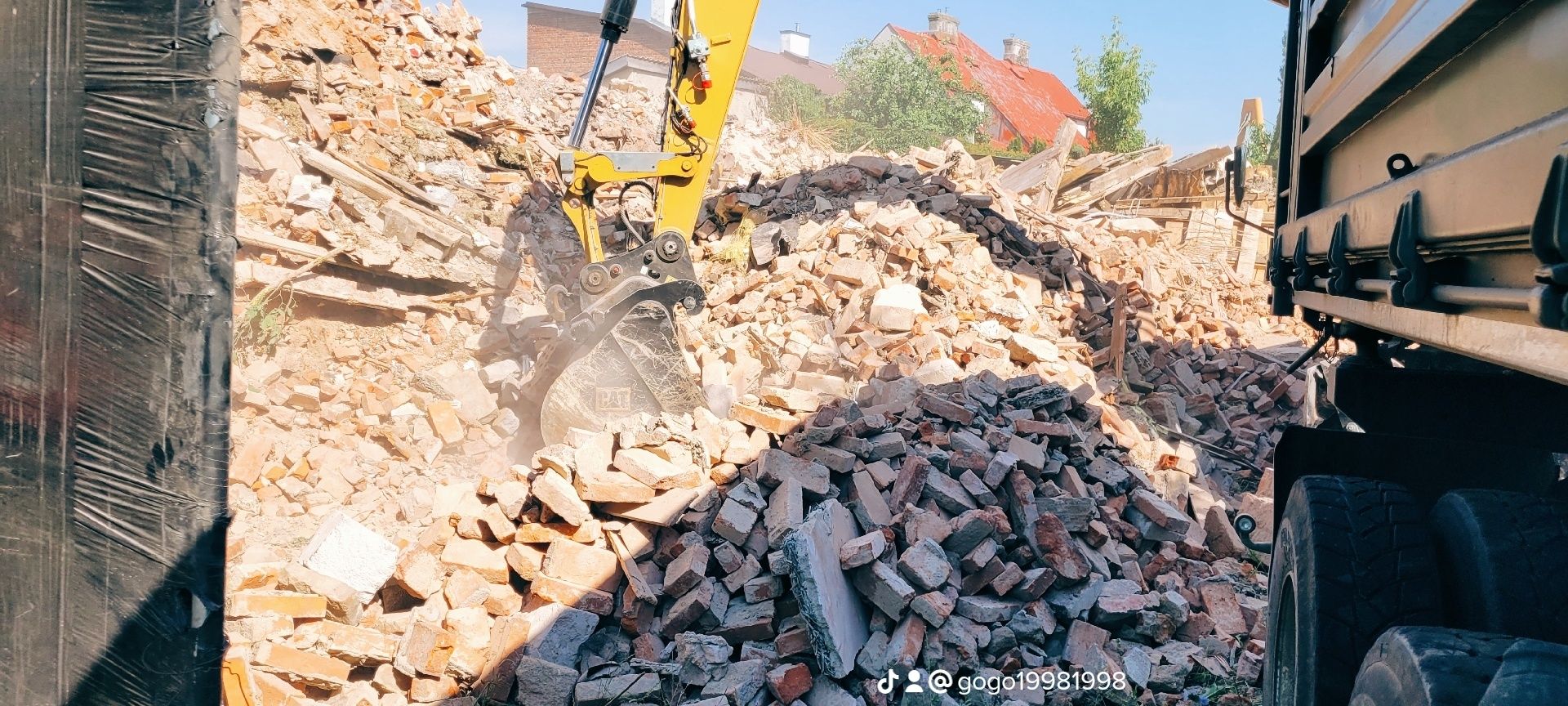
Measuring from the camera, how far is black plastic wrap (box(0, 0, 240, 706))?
1396 millimetres

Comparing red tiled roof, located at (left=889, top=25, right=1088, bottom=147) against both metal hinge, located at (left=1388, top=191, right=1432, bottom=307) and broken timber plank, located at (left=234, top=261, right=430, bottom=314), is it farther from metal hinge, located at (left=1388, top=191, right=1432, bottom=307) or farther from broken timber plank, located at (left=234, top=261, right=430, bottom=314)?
metal hinge, located at (left=1388, top=191, right=1432, bottom=307)

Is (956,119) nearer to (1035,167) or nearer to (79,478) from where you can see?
(1035,167)

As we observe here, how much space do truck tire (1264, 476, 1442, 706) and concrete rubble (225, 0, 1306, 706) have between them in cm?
179

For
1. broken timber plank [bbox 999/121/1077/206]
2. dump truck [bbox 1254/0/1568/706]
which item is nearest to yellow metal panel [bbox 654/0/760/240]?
dump truck [bbox 1254/0/1568/706]

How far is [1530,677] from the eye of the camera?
1490mm

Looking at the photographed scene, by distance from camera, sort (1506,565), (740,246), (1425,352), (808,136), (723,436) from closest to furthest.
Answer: (1506,565) < (1425,352) < (723,436) < (740,246) < (808,136)

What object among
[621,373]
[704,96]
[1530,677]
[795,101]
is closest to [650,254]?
[621,373]

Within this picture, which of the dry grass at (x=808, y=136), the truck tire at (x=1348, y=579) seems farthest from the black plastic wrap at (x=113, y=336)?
the dry grass at (x=808, y=136)

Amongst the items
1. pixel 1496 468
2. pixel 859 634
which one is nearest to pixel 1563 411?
pixel 1496 468

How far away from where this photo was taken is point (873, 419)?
5.51 metres

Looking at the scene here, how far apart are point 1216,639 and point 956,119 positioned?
21405 millimetres

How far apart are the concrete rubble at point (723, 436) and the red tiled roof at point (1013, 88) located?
17.5 meters

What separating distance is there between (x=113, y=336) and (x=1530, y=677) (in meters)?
2.19

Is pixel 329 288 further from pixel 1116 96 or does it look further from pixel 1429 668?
pixel 1116 96
